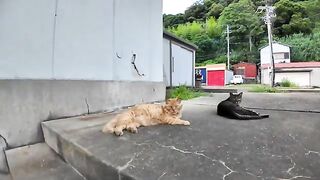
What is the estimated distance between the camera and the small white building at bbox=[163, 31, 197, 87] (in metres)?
8.81

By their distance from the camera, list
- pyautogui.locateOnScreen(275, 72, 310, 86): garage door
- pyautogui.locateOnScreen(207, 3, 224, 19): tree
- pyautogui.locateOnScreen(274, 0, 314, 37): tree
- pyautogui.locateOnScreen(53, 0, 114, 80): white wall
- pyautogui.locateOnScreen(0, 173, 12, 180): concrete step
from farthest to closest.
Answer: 1. pyautogui.locateOnScreen(207, 3, 224, 19): tree
2. pyautogui.locateOnScreen(274, 0, 314, 37): tree
3. pyautogui.locateOnScreen(275, 72, 310, 86): garage door
4. pyautogui.locateOnScreen(53, 0, 114, 80): white wall
5. pyautogui.locateOnScreen(0, 173, 12, 180): concrete step

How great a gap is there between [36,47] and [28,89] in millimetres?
524

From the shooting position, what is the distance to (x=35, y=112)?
112 inches

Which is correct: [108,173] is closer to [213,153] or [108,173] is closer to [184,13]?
[213,153]

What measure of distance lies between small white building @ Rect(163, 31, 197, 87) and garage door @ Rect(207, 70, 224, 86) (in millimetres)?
12823

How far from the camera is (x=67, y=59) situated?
332 centimetres

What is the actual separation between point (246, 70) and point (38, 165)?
3165 cm

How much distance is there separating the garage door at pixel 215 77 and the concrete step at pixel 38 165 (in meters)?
22.7

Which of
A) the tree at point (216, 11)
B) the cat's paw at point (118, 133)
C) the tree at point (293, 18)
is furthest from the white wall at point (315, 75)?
the cat's paw at point (118, 133)

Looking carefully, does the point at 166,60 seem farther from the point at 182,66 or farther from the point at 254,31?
the point at 254,31

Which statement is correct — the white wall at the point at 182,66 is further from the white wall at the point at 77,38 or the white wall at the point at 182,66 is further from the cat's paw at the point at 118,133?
the cat's paw at the point at 118,133

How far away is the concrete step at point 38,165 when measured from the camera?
6.53ft

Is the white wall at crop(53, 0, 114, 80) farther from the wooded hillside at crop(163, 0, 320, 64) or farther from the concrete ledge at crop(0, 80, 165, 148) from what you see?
the wooded hillside at crop(163, 0, 320, 64)

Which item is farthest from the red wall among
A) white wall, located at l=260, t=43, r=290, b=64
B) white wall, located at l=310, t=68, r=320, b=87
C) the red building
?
white wall, located at l=310, t=68, r=320, b=87
